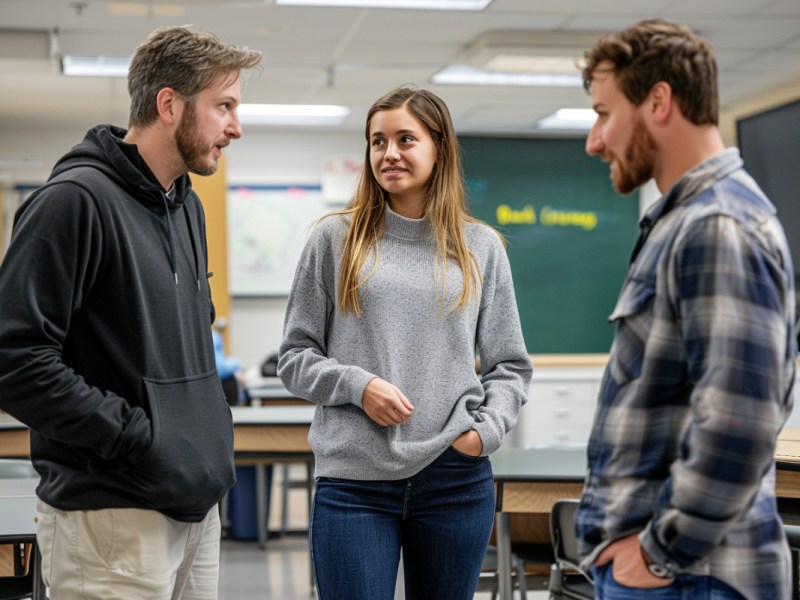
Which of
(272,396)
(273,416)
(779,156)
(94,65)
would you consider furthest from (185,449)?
(779,156)

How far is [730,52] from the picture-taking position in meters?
7.16

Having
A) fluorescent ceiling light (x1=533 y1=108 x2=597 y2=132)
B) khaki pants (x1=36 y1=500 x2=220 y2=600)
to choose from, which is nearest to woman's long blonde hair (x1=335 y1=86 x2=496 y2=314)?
khaki pants (x1=36 y1=500 x2=220 y2=600)

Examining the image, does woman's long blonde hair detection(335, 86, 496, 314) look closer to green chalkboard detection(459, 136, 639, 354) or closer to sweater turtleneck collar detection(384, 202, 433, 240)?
sweater turtleneck collar detection(384, 202, 433, 240)

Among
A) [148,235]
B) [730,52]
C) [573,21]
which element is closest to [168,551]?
[148,235]

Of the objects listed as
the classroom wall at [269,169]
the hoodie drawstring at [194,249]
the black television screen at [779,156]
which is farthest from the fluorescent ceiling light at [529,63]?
the hoodie drawstring at [194,249]

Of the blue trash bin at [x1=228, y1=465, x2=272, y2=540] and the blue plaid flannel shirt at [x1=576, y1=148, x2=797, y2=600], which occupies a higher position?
the blue plaid flannel shirt at [x1=576, y1=148, x2=797, y2=600]

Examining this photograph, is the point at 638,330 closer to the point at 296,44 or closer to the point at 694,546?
the point at 694,546

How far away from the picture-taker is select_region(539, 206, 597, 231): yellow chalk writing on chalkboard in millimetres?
10477

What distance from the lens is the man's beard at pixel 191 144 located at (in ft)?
5.74

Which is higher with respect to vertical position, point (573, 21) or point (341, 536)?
point (573, 21)

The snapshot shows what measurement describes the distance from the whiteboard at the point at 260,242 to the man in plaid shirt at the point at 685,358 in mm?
8500

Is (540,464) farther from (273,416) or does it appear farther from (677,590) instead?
(677,590)

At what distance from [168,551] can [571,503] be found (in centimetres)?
136

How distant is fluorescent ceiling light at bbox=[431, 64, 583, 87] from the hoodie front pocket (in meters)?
6.12
